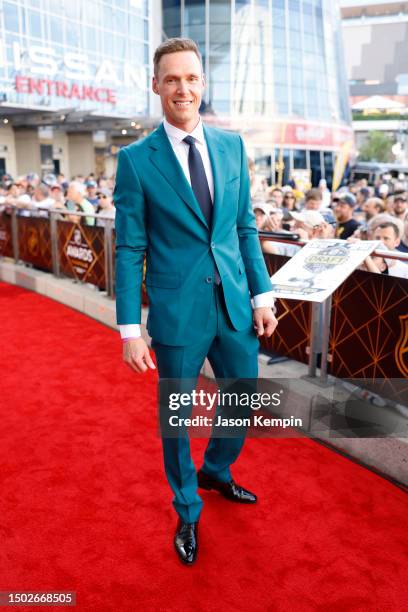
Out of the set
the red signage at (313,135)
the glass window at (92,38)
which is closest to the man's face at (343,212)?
the glass window at (92,38)

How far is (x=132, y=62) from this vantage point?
92.8 feet

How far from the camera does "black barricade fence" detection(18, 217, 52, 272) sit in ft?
24.0

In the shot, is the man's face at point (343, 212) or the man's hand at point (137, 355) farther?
the man's face at point (343, 212)

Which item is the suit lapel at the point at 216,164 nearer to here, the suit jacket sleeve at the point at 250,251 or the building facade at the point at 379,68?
the suit jacket sleeve at the point at 250,251

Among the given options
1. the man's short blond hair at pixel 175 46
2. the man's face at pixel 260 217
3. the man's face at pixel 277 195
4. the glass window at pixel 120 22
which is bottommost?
the man's face at pixel 260 217

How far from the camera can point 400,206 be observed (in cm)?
754

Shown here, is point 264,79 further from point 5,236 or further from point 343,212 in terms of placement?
point 343,212

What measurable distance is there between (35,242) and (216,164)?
6132 millimetres

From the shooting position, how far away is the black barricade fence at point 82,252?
245 inches

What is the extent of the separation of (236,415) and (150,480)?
84cm

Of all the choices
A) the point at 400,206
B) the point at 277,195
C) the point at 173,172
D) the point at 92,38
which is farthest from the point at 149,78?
the point at 173,172

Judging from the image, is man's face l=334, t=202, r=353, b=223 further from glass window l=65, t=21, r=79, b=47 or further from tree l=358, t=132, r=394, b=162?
tree l=358, t=132, r=394, b=162

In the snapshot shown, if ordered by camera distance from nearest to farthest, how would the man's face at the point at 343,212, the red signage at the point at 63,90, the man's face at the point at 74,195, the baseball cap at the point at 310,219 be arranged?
the baseball cap at the point at 310,219
the man's face at the point at 343,212
the man's face at the point at 74,195
the red signage at the point at 63,90

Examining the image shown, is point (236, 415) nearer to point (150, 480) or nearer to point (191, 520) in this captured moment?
point (191, 520)
